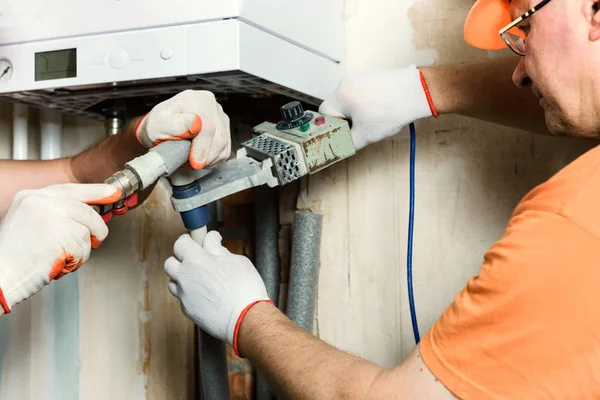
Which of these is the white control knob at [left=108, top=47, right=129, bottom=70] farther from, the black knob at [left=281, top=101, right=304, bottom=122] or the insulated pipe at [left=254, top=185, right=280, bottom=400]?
the insulated pipe at [left=254, top=185, right=280, bottom=400]

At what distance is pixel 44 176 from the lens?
1451 mm

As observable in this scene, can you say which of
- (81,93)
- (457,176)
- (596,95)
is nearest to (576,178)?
(596,95)

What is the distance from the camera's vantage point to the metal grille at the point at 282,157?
3.98 feet

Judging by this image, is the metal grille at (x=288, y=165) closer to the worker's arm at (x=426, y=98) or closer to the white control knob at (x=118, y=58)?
the worker's arm at (x=426, y=98)

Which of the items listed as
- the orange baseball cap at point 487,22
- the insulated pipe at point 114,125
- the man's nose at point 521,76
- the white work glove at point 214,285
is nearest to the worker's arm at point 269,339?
the white work glove at point 214,285

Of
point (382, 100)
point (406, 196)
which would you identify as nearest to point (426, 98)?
point (382, 100)

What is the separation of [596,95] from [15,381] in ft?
4.79

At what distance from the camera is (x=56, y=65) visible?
1248mm

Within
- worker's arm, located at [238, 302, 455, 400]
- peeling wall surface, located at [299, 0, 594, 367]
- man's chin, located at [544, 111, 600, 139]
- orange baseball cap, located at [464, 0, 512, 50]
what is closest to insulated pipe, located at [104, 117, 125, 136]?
peeling wall surface, located at [299, 0, 594, 367]

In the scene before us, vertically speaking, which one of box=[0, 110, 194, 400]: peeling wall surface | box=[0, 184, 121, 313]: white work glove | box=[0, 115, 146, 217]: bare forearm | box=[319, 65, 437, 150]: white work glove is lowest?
box=[0, 110, 194, 400]: peeling wall surface

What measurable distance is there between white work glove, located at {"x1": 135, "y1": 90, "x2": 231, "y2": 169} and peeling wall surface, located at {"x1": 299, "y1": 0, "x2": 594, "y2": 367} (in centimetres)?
41

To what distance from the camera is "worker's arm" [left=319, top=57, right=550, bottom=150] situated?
1.31 m

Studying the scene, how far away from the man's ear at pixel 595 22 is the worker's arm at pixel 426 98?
1.13 feet

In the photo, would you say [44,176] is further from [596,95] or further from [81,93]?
[596,95]
